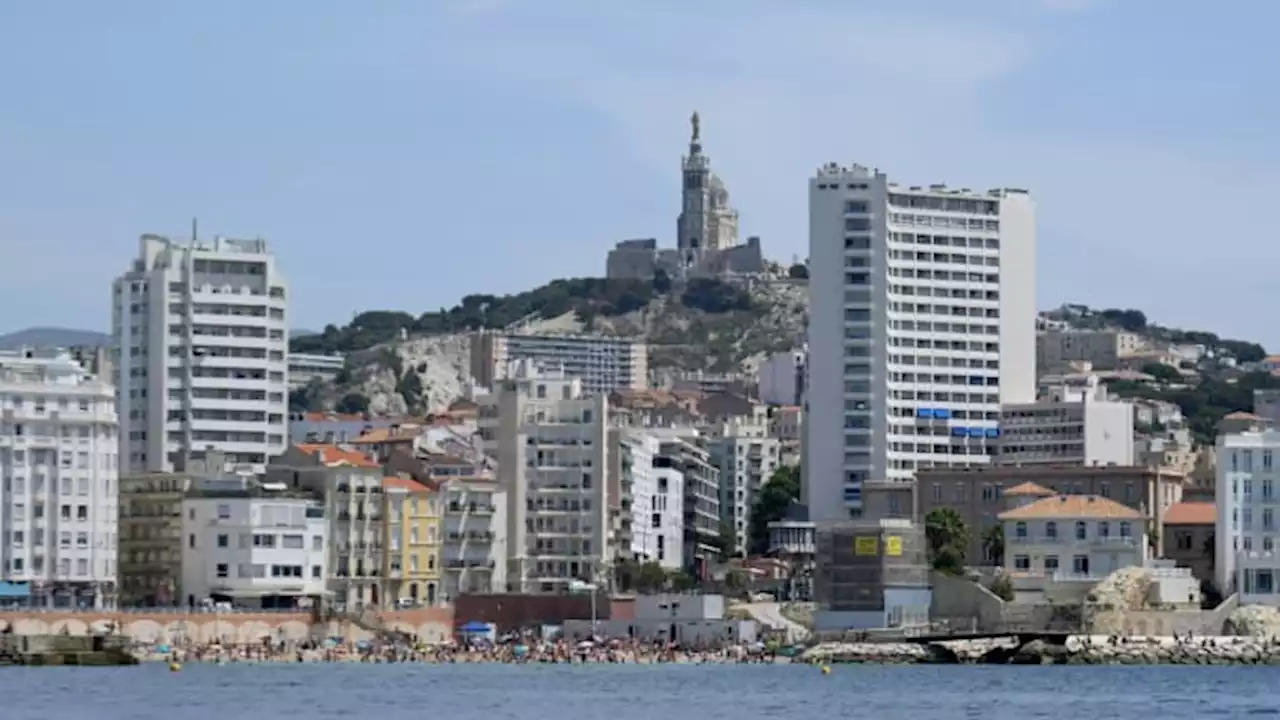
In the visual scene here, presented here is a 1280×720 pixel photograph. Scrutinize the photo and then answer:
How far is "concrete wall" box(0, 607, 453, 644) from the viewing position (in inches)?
5094

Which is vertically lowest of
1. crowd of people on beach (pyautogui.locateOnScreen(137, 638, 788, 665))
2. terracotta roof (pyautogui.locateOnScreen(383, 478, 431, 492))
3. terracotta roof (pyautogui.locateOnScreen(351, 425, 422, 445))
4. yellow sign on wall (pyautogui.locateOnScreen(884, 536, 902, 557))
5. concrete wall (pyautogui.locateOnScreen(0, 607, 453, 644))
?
crowd of people on beach (pyautogui.locateOnScreen(137, 638, 788, 665))

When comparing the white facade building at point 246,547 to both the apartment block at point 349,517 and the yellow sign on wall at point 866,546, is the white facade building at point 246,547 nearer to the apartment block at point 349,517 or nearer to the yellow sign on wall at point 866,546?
the apartment block at point 349,517

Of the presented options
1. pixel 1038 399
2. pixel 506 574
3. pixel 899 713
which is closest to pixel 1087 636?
pixel 506 574

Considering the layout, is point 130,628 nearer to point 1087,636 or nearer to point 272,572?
point 272,572

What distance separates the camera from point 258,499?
137 m

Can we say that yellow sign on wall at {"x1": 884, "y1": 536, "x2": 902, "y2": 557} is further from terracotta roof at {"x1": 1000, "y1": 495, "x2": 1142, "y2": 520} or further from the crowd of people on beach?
terracotta roof at {"x1": 1000, "y1": 495, "x2": 1142, "y2": 520}

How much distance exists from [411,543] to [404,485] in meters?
2.93

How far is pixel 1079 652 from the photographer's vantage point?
134 metres

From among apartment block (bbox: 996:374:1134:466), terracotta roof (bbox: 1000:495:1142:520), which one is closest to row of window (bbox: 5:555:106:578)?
terracotta roof (bbox: 1000:495:1142:520)

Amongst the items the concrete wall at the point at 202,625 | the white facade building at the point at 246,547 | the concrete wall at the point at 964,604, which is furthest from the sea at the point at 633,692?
the white facade building at the point at 246,547

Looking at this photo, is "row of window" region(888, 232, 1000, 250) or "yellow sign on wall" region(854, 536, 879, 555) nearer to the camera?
"yellow sign on wall" region(854, 536, 879, 555)

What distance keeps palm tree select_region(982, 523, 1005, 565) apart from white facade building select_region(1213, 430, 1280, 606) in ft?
32.4

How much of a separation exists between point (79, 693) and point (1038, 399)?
103 metres

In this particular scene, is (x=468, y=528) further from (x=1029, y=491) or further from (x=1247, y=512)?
(x=1247, y=512)
